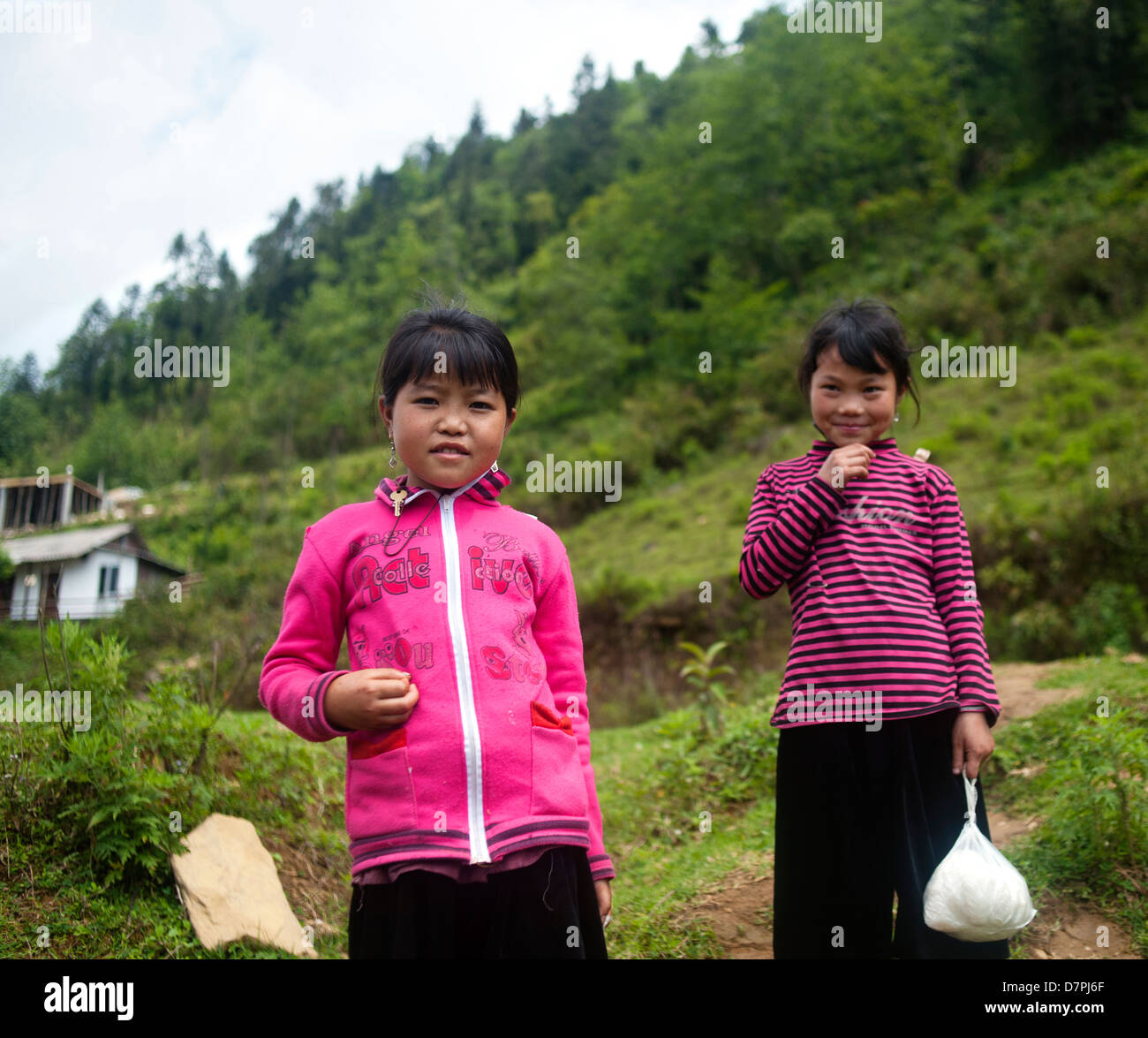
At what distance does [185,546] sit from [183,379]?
34.3 feet

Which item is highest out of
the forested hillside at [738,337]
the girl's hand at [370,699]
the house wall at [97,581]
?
the forested hillside at [738,337]

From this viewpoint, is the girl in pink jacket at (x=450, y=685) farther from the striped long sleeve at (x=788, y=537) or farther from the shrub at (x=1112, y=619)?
→ the shrub at (x=1112, y=619)

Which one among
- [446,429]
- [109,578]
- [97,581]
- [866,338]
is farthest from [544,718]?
[97,581]

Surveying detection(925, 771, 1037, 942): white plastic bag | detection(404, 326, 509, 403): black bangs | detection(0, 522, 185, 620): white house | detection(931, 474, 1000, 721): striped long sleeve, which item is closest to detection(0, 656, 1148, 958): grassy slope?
detection(925, 771, 1037, 942): white plastic bag

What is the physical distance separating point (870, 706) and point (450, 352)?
1.30 m

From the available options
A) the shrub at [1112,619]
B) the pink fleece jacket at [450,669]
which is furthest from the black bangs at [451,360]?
the shrub at [1112,619]

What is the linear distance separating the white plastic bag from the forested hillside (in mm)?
1778

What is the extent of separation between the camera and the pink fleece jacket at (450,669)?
1.62 m

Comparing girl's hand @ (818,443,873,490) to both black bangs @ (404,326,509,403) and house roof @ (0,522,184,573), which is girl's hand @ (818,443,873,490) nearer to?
black bangs @ (404,326,509,403)

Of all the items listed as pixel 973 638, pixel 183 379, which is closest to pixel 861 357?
pixel 973 638

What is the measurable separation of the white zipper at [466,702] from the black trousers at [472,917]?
0.10 metres

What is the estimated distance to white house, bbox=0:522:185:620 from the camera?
952 centimetres
